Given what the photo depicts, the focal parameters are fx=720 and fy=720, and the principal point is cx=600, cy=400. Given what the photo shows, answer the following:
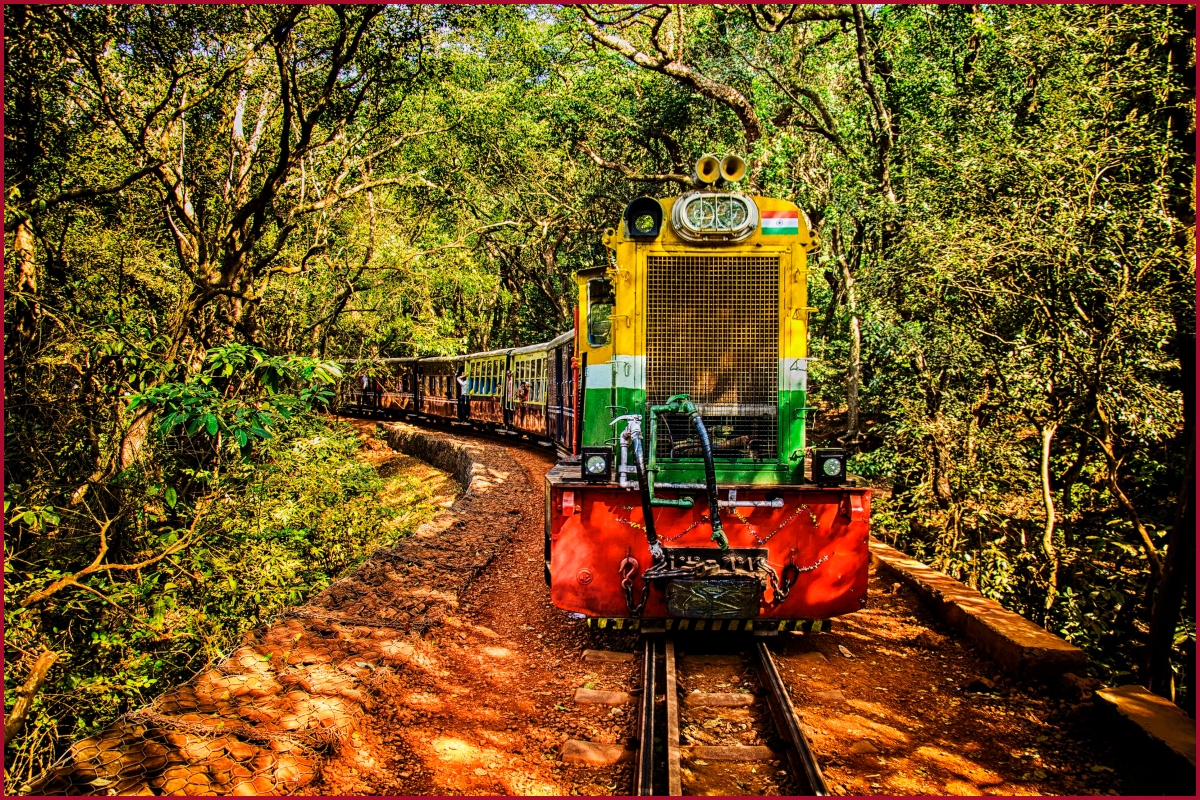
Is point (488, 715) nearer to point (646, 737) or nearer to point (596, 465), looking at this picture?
point (646, 737)

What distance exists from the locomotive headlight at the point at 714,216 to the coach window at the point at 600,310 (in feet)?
2.60

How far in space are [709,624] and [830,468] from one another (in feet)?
4.94

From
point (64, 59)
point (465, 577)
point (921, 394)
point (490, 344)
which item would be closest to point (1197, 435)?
point (465, 577)

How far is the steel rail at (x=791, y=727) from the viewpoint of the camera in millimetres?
3633

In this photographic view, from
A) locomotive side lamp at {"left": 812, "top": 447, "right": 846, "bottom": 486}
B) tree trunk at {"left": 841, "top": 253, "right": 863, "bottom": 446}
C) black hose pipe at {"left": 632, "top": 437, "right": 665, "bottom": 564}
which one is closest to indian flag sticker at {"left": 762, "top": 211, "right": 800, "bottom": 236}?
locomotive side lamp at {"left": 812, "top": 447, "right": 846, "bottom": 486}

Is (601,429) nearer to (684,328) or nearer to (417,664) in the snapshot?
(684,328)

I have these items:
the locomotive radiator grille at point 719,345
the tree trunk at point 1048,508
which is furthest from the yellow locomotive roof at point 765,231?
the tree trunk at point 1048,508

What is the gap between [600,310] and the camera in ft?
20.4

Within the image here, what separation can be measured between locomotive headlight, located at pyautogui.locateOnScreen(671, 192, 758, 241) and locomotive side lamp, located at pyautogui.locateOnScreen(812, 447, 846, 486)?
1.84 m

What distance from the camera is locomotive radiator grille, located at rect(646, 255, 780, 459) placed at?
19.1 ft

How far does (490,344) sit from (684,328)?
28627 millimetres

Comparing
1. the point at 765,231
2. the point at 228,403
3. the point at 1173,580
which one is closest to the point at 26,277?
the point at 228,403

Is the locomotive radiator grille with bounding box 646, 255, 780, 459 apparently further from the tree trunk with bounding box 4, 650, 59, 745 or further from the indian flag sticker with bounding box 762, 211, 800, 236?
the tree trunk with bounding box 4, 650, 59, 745

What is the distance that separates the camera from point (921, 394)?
10664 millimetres
